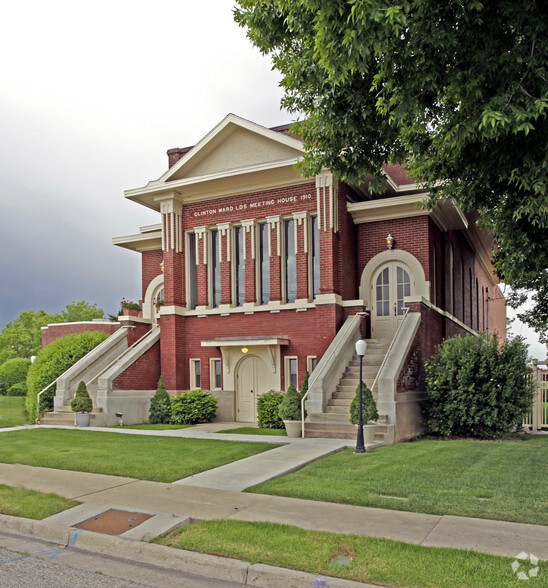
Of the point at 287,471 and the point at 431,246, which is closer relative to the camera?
the point at 287,471

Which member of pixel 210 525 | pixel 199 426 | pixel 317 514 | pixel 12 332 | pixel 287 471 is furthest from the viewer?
pixel 12 332

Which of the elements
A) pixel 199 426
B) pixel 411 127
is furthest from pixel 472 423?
pixel 411 127

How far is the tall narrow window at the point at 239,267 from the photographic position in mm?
20031

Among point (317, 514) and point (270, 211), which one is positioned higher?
point (270, 211)

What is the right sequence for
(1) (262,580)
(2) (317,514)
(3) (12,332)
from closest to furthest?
1. (1) (262,580)
2. (2) (317,514)
3. (3) (12,332)

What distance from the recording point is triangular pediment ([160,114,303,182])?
62.5 feet

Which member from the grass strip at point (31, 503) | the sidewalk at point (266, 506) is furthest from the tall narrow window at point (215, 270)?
the grass strip at point (31, 503)

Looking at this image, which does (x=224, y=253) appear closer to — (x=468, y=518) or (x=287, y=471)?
(x=287, y=471)

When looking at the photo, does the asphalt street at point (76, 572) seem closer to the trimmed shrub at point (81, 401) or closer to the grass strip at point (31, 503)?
the grass strip at point (31, 503)

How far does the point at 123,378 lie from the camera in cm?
1917

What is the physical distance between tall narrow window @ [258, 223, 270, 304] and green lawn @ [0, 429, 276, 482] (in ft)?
21.8

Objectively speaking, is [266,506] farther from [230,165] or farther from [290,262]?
[230,165]

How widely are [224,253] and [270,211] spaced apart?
2.28 meters

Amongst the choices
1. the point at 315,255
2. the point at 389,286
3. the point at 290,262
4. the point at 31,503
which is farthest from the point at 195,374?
the point at 31,503
